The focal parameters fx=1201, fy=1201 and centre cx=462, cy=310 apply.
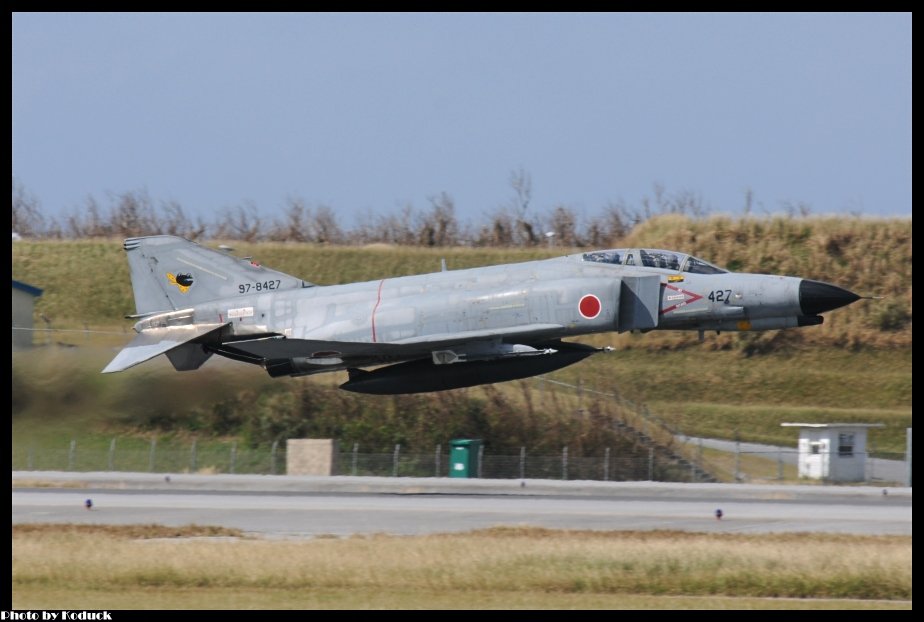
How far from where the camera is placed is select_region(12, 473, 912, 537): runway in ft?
68.7

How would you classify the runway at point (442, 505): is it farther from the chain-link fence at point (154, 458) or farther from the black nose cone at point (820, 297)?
the black nose cone at point (820, 297)

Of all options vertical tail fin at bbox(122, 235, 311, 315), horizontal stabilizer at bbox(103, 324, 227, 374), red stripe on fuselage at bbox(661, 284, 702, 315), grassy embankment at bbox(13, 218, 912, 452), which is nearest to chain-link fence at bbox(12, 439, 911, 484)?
grassy embankment at bbox(13, 218, 912, 452)

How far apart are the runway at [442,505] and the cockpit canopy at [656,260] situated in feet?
15.8

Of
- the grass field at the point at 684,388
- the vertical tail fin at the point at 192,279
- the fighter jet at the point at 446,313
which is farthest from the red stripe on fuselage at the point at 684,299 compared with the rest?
the grass field at the point at 684,388

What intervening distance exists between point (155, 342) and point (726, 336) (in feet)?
85.0

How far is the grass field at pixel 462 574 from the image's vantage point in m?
14.9

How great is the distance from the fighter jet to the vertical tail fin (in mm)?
28

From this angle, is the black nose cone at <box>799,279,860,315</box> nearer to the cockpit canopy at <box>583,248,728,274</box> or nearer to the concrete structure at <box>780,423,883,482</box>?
the cockpit canopy at <box>583,248,728,274</box>

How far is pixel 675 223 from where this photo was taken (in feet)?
166

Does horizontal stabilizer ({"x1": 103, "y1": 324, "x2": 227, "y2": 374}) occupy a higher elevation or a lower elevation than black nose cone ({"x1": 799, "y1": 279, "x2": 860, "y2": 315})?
lower

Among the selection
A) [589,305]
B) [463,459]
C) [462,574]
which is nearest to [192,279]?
[463,459]

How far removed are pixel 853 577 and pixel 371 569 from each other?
6370 millimetres

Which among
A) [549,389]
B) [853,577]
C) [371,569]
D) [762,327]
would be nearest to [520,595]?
[371,569]

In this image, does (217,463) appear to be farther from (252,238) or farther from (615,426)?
(252,238)
